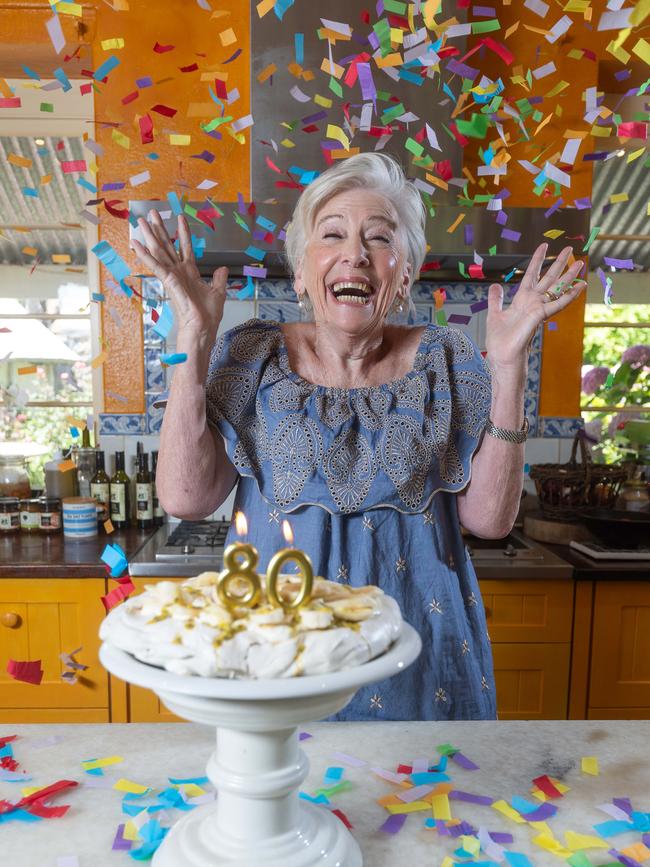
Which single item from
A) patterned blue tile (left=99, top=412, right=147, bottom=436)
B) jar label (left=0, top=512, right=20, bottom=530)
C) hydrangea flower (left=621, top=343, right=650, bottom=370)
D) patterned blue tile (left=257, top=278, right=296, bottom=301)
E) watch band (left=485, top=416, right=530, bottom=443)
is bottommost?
jar label (left=0, top=512, right=20, bottom=530)

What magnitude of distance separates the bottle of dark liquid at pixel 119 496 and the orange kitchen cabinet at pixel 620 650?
5.59 feet

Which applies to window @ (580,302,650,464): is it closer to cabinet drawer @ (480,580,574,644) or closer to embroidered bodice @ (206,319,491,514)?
cabinet drawer @ (480,580,574,644)

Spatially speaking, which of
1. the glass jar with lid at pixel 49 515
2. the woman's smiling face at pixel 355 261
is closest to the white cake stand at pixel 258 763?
the woman's smiling face at pixel 355 261

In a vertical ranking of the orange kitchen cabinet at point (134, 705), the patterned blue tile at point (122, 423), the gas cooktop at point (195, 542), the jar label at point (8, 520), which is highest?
the patterned blue tile at point (122, 423)

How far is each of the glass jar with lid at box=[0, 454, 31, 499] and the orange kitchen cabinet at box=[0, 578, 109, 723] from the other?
2.15ft

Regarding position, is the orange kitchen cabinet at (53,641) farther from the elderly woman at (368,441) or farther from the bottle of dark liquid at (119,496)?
the elderly woman at (368,441)

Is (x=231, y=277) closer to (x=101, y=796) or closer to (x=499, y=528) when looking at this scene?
(x=499, y=528)

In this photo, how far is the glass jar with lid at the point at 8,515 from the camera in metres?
2.66

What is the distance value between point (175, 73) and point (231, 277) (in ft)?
2.65

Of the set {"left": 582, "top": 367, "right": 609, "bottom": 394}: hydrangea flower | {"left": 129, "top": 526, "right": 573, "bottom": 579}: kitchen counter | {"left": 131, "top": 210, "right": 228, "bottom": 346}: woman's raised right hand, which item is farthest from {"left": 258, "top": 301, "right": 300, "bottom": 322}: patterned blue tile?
{"left": 131, "top": 210, "right": 228, "bottom": 346}: woman's raised right hand

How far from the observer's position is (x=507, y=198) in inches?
113

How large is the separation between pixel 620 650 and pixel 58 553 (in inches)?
73.2

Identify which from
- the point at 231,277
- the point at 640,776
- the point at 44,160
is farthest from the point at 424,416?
the point at 44,160

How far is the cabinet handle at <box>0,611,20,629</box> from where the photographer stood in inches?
90.6
